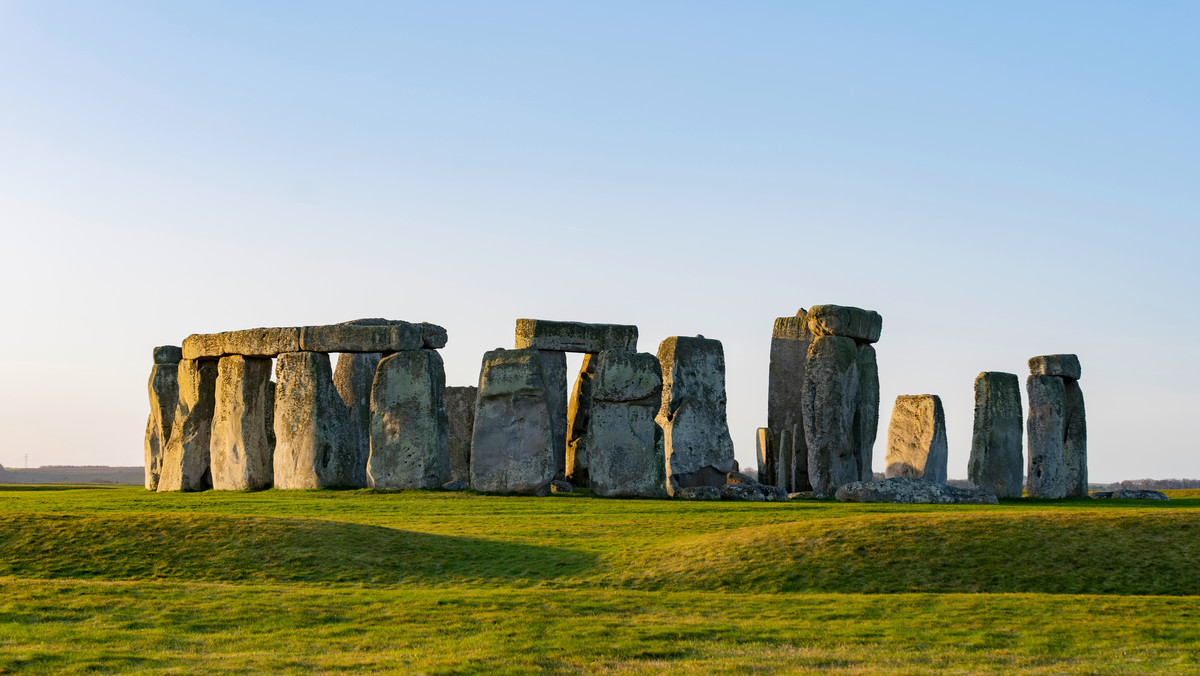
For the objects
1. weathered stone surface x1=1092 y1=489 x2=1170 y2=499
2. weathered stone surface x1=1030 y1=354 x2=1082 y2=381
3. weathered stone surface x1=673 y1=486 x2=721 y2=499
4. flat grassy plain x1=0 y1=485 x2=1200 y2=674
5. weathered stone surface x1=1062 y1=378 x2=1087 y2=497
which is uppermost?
weathered stone surface x1=1030 y1=354 x2=1082 y2=381

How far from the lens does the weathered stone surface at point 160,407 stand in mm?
31875

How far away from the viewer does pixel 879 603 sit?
13.4 meters

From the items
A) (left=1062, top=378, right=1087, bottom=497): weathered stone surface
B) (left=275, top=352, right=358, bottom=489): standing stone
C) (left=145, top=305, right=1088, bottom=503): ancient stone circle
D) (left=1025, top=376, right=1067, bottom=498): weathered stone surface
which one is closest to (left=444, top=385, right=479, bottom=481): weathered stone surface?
(left=145, top=305, right=1088, bottom=503): ancient stone circle

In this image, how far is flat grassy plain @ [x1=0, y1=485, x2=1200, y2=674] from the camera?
35.7 ft

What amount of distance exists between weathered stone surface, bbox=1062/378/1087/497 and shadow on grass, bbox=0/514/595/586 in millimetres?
16307

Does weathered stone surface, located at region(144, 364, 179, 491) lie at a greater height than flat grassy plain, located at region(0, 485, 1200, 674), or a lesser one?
greater

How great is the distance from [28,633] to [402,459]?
572 inches

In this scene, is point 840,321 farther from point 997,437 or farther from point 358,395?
point 358,395

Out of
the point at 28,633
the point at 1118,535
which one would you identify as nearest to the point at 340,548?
the point at 28,633

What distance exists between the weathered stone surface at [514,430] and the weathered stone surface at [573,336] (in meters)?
4.29

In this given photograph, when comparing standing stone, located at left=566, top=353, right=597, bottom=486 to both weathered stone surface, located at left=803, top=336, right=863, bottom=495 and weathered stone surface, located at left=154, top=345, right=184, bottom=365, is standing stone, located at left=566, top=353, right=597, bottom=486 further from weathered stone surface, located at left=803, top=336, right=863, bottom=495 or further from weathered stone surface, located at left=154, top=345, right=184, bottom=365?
weathered stone surface, located at left=154, top=345, right=184, bottom=365

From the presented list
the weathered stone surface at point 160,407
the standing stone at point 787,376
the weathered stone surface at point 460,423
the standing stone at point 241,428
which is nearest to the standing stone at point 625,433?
the standing stone at point 787,376

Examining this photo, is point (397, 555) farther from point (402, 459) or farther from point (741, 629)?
point (402, 459)

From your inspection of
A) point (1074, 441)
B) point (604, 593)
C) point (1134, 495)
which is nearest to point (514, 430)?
point (604, 593)
